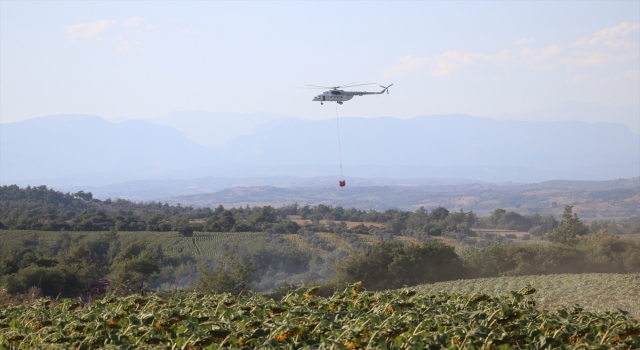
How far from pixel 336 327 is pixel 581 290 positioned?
52.3 feet

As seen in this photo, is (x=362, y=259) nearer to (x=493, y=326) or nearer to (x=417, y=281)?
(x=417, y=281)

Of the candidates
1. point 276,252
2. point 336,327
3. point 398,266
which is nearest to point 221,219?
point 276,252

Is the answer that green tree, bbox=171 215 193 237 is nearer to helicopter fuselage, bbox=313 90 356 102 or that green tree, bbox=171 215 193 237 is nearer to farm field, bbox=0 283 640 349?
helicopter fuselage, bbox=313 90 356 102

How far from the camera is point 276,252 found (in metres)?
53.6

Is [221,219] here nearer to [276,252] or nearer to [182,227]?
[182,227]

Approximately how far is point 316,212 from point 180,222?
29.0 meters

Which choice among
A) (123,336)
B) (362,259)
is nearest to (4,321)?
(123,336)

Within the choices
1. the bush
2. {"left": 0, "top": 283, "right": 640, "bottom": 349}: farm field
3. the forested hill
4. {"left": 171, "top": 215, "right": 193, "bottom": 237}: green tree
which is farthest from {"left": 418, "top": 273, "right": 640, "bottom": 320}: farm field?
the forested hill

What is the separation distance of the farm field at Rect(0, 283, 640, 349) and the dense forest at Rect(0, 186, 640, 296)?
5792mm

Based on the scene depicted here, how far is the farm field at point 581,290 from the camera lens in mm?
15664

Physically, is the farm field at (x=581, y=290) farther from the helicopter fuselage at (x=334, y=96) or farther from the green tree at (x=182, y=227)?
the green tree at (x=182, y=227)

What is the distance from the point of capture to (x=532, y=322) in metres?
5.85

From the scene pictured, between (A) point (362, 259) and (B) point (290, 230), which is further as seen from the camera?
(B) point (290, 230)

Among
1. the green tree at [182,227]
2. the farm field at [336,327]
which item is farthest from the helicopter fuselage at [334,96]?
the green tree at [182,227]
